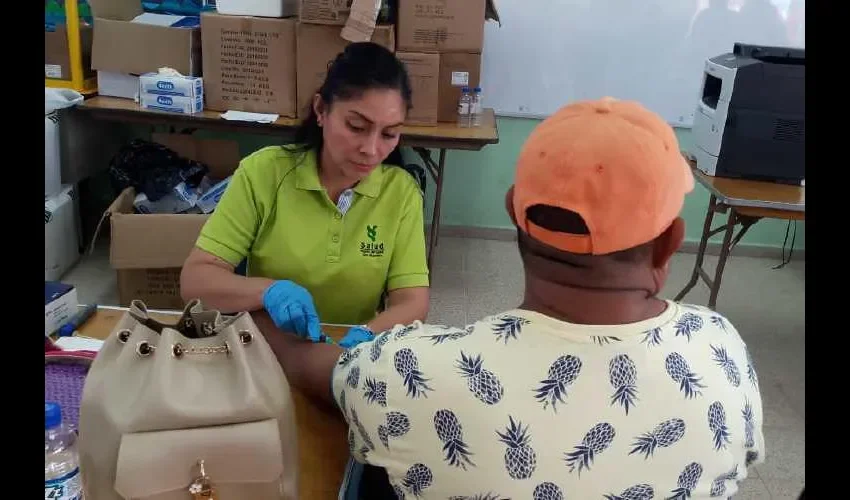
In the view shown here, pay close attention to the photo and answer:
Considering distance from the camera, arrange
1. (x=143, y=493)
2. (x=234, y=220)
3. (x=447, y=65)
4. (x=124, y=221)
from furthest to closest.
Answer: (x=447, y=65) → (x=124, y=221) → (x=234, y=220) → (x=143, y=493)

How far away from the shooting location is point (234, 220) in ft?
4.80

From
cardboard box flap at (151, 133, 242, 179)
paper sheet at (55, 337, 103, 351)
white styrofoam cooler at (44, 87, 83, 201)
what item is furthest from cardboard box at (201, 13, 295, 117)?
paper sheet at (55, 337, 103, 351)

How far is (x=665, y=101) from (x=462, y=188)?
119 cm

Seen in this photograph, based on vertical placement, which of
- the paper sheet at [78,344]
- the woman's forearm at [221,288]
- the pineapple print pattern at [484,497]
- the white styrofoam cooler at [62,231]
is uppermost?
the pineapple print pattern at [484,497]

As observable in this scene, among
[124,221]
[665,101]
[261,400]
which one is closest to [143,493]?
[261,400]

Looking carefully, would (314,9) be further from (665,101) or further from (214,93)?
(665,101)

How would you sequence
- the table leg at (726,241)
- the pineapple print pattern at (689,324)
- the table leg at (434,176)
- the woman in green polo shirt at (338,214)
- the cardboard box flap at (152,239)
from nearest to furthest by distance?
the pineapple print pattern at (689,324) → the woman in green polo shirt at (338,214) → the cardboard box flap at (152,239) → the table leg at (726,241) → the table leg at (434,176)

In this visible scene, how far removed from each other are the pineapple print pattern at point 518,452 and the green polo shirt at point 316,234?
0.82m

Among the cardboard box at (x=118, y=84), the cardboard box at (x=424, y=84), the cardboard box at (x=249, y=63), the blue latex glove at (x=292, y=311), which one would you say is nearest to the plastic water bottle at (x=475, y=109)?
the cardboard box at (x=424, y=84)

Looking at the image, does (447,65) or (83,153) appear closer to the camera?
(447,65)

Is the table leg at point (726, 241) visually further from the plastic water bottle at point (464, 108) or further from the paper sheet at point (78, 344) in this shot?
the paper sheet at point (78, 344)

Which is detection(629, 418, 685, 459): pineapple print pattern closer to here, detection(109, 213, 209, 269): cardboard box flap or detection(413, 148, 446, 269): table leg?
detection(109, 213, 209, 269): cardboard box flap

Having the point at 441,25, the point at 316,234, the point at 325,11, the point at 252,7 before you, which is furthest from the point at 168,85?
the point at 316,234

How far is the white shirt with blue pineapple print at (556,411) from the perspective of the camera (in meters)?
0.72
